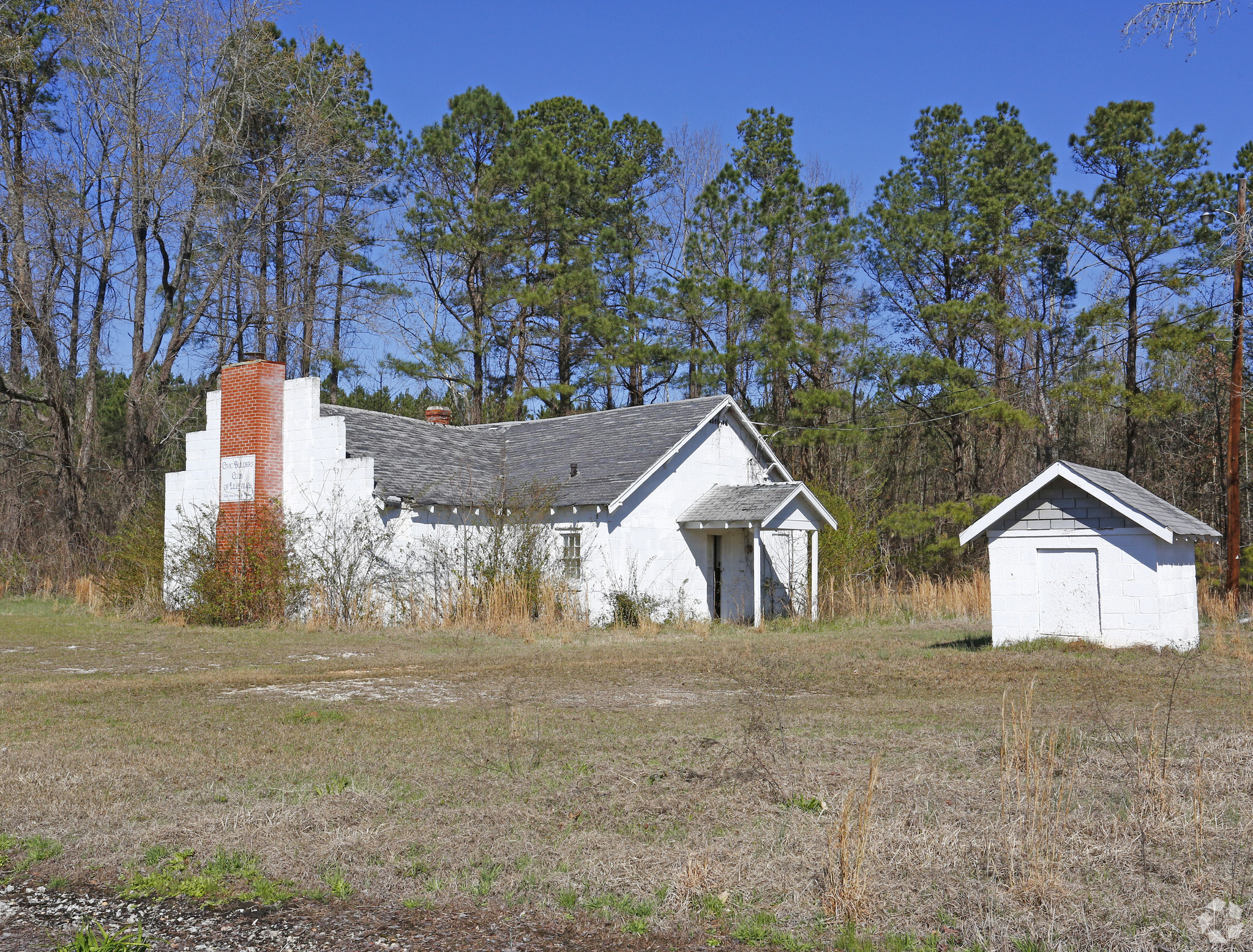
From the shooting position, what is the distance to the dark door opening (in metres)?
25.3

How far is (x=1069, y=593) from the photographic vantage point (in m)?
17.1

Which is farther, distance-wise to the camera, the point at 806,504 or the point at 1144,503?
the point at 806,504

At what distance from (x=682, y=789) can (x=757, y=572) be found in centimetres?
1616

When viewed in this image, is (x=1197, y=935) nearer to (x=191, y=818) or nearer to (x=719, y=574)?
(x=191, y=818)

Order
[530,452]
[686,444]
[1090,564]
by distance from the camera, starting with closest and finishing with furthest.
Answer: [1090,564], [686,444], [530,452]

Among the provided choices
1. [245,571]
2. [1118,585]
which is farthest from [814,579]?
[245,571]

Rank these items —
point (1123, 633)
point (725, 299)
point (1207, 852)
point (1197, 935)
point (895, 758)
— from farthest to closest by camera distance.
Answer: point (725, 299) → point (1123, 633) → point (895, 758) → point (1207, 852) → point (1197, 935)

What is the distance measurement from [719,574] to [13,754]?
1876cm

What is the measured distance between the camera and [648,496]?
2369cm

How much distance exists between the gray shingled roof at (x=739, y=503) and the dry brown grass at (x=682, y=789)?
9.41 m

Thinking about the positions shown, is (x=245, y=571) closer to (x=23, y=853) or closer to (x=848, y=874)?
(x=23, y=853)

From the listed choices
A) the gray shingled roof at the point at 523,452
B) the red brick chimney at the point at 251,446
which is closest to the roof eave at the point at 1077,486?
the gray shingled roof at the point at 523,452

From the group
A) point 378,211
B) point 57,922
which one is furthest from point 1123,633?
point 378,211

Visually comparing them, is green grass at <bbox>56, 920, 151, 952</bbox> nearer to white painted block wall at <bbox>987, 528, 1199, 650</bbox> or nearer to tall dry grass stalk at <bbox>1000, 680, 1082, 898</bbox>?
tall dry grass stalk at <bbox>1000, 680, 1082, 898</bbox>
